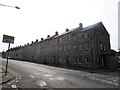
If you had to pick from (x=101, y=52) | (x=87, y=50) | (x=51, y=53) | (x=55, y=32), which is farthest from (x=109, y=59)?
(x=55, y=32)

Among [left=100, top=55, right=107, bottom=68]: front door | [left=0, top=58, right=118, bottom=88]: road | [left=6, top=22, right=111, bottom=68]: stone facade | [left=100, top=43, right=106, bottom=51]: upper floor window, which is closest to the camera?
[left=0, top=58, right=118, bottom=88]: road

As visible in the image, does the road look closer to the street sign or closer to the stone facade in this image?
the street sign

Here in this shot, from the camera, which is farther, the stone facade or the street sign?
the stone facade

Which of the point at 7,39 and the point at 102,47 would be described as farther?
the point at 102,47

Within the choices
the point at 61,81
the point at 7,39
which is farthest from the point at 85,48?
the point at 61,81

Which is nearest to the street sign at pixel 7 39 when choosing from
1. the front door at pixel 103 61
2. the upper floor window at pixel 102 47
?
the front door at pixel 103 61

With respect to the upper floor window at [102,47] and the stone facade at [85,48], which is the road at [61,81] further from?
the upper floor window at [102,47]

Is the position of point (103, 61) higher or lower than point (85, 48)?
lower

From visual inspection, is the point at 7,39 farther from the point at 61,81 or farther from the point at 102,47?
the point at 102,47

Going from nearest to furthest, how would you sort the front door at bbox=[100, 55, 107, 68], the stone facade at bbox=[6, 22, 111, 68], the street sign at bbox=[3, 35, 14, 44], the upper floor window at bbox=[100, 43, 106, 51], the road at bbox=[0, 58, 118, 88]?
the road at bbox=[0, 58, 118, 88]
the street sign at bbox=[3, 35, 14, 44]
the stone facade at bbox=[6, 22, 111, 68]
the front door at bbox=[100, 55, 107, 68]
the upper floor window at bbox=[100, 43, 106, 51]

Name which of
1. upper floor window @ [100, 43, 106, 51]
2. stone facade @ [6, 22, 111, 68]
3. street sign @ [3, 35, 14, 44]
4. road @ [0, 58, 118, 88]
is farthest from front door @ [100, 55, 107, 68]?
street sign @ [3, 35, 14, 44]

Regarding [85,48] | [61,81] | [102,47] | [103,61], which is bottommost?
[61,81]

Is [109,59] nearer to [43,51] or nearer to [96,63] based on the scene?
[96,63]

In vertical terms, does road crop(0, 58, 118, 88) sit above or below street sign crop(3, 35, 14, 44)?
below
